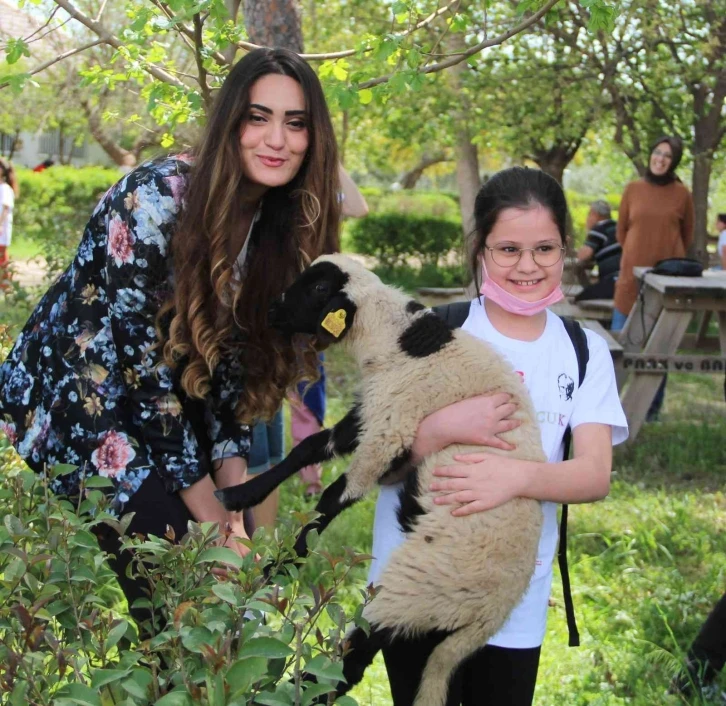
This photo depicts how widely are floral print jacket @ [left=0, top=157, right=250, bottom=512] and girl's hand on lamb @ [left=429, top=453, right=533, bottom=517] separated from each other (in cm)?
64

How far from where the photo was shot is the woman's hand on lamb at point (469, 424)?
2084 millimetres

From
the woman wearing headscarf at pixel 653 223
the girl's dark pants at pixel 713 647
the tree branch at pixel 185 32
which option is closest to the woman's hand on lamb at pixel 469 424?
the girl's dark pants at pixel 713 647

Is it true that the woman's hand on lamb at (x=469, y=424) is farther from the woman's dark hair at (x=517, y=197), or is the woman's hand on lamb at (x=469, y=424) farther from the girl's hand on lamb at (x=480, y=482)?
the woman's dark hair at (x=517, y=197)

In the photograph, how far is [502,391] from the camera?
2146mm

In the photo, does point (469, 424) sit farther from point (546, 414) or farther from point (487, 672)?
point (487, 672)

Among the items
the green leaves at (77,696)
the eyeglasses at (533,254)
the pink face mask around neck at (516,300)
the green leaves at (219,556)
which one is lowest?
the green leaves at (77,696)

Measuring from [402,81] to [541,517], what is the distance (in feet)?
5.63

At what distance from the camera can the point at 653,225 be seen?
25.6 feet

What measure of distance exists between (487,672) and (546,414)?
25.7 inches

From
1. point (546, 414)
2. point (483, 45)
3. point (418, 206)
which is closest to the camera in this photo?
point (546, 414)

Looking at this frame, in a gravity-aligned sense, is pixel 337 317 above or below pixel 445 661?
above

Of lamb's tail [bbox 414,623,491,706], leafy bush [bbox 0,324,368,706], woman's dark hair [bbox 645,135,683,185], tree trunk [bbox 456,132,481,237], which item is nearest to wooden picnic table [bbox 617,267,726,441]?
woman's dark hair [bbox 645,135,683,185]

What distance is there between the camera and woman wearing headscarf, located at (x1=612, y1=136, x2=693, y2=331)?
25.6ft

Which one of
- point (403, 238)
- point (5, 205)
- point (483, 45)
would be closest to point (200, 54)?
point (483, 45)
